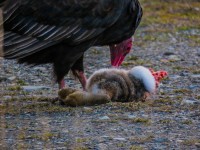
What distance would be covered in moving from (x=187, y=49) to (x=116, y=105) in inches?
166

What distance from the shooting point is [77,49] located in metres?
7.04

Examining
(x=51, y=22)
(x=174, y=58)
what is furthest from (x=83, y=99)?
(x=174, y=58)

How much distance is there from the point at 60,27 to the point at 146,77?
887mm

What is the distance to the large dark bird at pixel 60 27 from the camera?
6754mm

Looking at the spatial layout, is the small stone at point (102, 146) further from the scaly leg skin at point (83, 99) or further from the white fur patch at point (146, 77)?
the white fur patch at point (146, 77)

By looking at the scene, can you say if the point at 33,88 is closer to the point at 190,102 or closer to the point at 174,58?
the point at 190,102

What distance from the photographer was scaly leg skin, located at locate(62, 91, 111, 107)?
6914mm

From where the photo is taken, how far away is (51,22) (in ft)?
22.7

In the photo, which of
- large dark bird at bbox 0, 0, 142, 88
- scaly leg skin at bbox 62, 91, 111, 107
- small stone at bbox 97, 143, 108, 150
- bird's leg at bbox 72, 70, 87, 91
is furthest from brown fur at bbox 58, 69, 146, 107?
small stone at bbox 97, 143, 108, 150

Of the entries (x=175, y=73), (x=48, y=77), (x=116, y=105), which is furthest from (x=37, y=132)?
(x=175, y=73)

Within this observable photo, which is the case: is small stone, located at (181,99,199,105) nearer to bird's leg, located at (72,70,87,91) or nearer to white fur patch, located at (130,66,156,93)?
white fur patch, located at (130,66,156,93)

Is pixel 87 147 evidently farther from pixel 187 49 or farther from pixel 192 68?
pixel 187 49

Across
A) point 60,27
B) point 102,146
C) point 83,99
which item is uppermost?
point 60,27

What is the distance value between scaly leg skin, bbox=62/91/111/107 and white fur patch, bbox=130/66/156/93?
0.38 m
